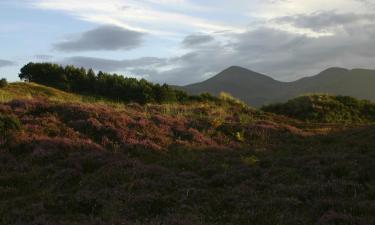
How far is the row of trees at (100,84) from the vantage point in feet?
133

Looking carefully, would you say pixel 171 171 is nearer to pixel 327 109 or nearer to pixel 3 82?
pixel 3 82

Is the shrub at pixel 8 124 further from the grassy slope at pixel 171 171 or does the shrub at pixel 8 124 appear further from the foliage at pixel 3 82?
the foliage at pixel 3 82

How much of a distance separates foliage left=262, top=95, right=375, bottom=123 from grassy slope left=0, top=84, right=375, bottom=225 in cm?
1210

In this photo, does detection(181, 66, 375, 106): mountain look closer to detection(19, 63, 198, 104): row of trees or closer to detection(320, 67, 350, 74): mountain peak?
detection(320, 67, 350, 74): mountain peak

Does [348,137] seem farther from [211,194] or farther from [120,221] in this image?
[120,221]

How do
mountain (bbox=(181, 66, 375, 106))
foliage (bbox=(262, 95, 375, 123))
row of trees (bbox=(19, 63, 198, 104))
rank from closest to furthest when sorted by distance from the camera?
foliage (bbox=(262, 95, 375, 123)) → row of trees (bbox=(19, 63, 198, 104)) → mountain (bbox=(181, 66, 375, 106))

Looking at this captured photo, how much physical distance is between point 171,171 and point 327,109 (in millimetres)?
27220

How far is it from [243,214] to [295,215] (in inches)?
49.2

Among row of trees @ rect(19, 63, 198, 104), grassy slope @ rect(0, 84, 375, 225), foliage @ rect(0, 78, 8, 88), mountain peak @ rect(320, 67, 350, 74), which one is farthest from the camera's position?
mountain peak @ rect(320, 67, 350, 74)

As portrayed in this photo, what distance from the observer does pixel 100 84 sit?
4206 centimetres

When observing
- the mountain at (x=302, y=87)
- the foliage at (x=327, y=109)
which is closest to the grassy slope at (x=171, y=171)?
the foliage at (x=327, y=109)

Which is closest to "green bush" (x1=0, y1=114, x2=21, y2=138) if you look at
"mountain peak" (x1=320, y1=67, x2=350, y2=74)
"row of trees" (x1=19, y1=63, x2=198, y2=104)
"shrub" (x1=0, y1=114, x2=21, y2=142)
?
"shrub" (x1=0, y1=114, x2=21, y2=142)

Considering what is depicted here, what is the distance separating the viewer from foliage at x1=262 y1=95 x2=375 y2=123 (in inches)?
1542

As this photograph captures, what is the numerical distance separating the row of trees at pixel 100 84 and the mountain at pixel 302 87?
89.6 metres
